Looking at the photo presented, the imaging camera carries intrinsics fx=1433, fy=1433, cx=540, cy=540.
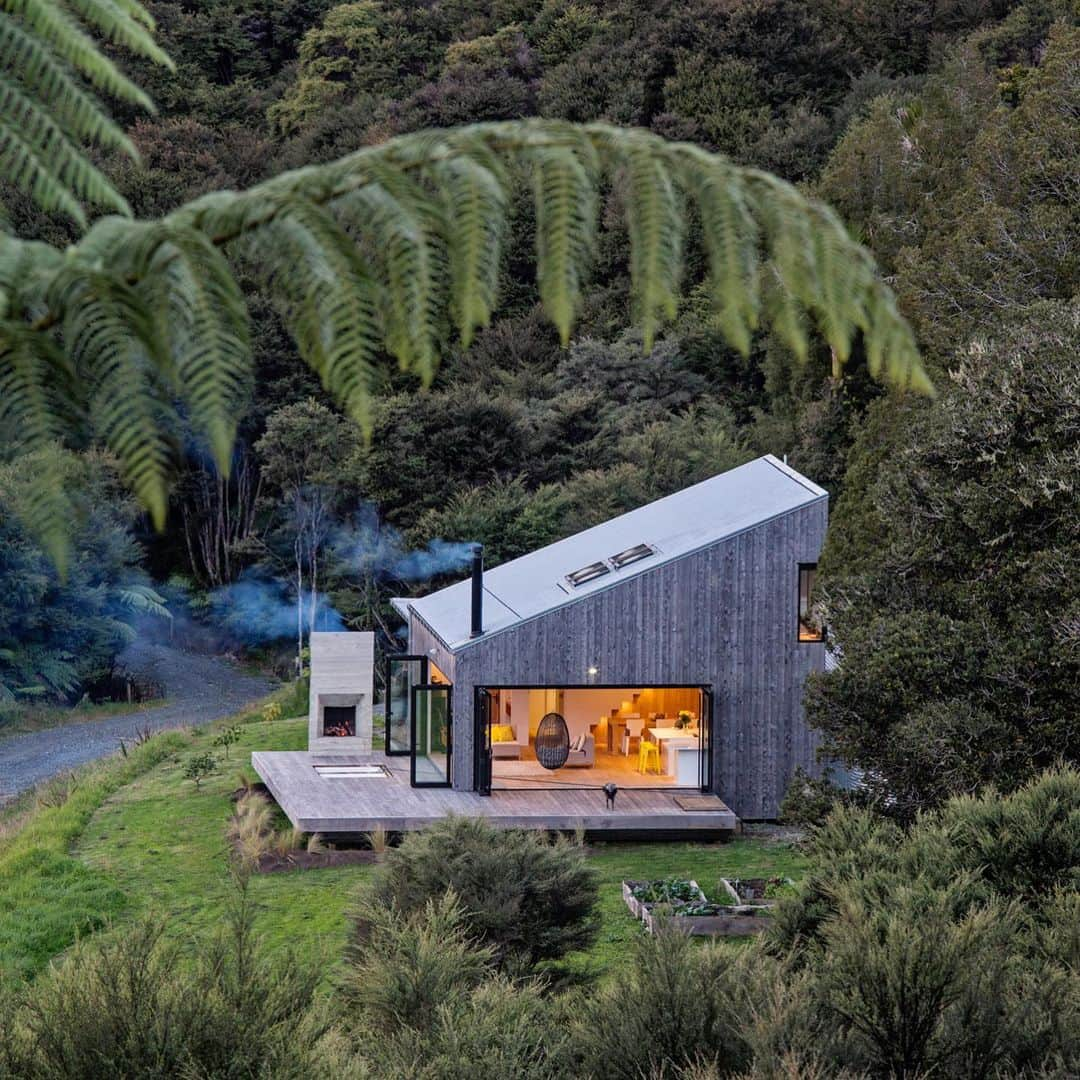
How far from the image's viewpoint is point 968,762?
11852 mm

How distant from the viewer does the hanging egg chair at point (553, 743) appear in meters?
18.1

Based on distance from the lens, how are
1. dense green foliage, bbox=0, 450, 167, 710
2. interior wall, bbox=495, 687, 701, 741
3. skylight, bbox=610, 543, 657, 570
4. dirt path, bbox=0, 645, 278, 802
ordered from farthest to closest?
dense green foliage, bbox=0, 450, 167, 710, dirt path, bbox=0, 645, 278, 802, interior wall, bbox=495, 687, 701, 741, skylight, bbox=610, 543, 657, 570

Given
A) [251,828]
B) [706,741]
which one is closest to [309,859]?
[251,828]

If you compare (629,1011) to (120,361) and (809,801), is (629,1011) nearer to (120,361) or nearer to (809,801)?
(120,361)

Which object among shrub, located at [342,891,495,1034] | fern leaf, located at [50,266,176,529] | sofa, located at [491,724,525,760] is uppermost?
fern leaf, located at [50,266,176,529]

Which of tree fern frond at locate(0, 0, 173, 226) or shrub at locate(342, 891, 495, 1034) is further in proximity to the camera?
shrub at locate(342, 891, 495, 1034)

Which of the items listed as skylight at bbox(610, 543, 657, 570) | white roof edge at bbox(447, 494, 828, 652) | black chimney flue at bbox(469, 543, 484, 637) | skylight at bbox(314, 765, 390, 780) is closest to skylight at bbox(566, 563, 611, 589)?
skylight at bbox(610, 543, 657, 570)

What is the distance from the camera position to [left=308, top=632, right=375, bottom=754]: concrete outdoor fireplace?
746 inches

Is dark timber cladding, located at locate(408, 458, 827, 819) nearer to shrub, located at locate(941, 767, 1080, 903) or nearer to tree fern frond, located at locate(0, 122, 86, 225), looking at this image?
shrub, located at locate(941, 767, 1080, 903)

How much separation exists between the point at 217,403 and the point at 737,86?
38.5m

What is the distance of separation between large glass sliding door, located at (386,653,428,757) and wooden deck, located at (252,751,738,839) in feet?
3.63

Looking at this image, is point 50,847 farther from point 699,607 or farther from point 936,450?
point 936,450

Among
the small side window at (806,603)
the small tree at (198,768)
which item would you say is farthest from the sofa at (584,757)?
the small tree at (198,768)

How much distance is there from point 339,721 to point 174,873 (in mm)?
5229
